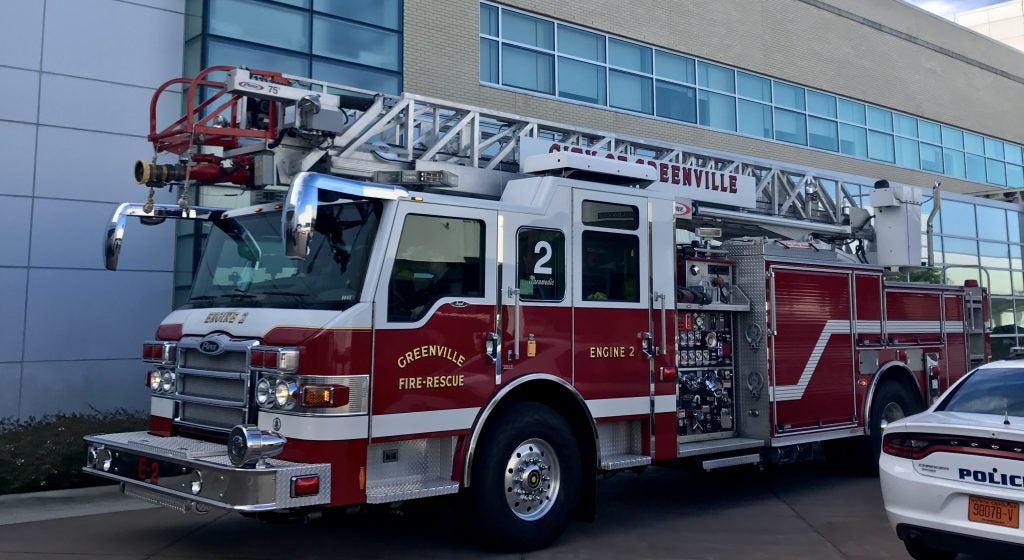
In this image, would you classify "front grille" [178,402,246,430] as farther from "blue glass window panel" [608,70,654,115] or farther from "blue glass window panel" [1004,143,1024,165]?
"blue glass window panel" [1004,143,1024,165]

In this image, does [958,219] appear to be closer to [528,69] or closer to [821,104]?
[821,104]

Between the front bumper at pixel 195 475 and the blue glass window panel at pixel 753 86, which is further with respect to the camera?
the blue glass window panel at pixel 753 86

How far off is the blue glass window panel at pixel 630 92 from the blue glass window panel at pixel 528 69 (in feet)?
5.14

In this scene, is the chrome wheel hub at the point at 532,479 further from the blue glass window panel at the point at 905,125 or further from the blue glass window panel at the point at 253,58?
the blue glass window panel at the point at 905,125

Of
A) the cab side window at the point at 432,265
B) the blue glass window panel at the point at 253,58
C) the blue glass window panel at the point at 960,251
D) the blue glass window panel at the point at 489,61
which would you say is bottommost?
the cab side window at the point at 432,265

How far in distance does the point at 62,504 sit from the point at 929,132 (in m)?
25.1

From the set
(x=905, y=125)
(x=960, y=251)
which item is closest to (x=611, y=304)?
(x=960, y=251)

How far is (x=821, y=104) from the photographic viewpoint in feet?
76.0

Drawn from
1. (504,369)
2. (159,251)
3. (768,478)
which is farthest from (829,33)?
(504,369)

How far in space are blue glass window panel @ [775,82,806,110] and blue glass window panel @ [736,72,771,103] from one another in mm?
335

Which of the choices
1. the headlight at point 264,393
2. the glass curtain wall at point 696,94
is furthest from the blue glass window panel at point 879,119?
the headlight at point 264,393

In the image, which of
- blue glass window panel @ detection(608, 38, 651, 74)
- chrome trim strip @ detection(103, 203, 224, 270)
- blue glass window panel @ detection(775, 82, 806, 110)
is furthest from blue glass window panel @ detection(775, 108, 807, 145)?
chrome trim strip @ detection(103, 203, 224, 270)

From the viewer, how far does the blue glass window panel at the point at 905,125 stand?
25.2 meters

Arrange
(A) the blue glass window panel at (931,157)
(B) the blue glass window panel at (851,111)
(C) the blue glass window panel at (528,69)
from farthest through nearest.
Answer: (A) the blue glass window panel at (931,157)
(B) the blue glass window panel at (851,111)
(C) the blue glass window panel at (528,69)
